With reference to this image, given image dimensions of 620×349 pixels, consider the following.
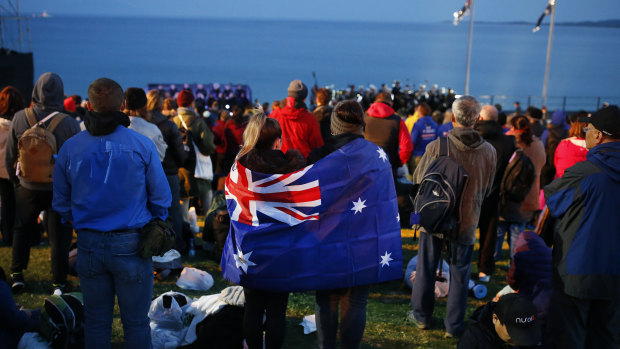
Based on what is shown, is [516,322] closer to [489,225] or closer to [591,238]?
[591,238]

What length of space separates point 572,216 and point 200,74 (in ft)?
255

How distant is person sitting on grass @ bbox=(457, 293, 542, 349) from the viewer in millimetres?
3055

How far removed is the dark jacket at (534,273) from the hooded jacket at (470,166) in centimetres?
49

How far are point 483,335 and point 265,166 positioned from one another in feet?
5.14

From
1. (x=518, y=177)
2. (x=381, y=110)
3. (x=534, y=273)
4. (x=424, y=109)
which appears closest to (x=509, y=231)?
(x=518, y=177)

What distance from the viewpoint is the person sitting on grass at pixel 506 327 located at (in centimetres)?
305

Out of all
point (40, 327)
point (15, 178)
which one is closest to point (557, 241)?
point (40, 327)

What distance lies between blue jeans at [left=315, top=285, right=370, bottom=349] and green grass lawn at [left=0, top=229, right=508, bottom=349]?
0.67m

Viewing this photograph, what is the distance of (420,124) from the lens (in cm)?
829

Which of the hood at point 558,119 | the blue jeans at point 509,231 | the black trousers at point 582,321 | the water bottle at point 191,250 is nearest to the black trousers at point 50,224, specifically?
the water bottle at point 191,250

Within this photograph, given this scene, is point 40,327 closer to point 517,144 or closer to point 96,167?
point 96,167

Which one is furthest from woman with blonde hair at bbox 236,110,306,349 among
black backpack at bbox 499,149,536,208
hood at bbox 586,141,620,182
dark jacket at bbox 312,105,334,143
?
dark jacket at bbox 312,105,334,143

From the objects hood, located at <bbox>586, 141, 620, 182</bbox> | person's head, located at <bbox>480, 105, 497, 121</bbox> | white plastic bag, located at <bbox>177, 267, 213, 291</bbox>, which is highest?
person's head, located at <bbox>480, 105, 497, 121</bbox>

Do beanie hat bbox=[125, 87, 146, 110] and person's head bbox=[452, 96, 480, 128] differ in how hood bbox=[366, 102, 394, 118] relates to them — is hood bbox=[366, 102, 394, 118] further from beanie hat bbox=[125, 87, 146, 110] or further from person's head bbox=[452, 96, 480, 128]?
beanie hat bbox=[125, 87, 146, 110]
